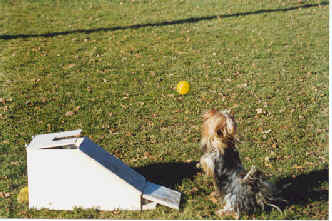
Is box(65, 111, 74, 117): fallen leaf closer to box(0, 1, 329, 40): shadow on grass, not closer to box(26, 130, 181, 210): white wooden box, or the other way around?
box(26, 130, 181, 210): white wooden box

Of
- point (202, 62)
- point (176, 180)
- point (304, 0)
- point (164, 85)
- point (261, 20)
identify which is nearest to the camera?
point (176, 180)

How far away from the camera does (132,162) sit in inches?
204

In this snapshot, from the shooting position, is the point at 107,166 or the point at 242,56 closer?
the point at 107,166

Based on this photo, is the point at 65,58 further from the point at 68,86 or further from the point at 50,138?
the point at 50,138

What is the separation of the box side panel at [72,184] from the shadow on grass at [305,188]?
167cm

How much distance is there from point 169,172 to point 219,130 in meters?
1.40

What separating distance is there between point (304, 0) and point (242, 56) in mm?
5232

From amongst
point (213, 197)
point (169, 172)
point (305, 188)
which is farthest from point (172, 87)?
point (305, 188)

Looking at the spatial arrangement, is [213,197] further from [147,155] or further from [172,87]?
[172,87]

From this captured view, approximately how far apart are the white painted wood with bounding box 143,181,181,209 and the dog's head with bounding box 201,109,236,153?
74 centimetres

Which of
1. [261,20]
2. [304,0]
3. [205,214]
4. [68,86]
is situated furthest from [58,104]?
[304,0]

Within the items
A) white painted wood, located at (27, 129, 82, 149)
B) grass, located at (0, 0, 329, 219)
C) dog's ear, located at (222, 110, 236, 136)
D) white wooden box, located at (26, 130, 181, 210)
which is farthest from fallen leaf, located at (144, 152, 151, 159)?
dog's ear, located at (222, 110, 236, 136)

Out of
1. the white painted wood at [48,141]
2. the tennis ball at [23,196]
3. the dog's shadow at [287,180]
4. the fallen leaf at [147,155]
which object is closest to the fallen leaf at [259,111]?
the dog's shadow at [287,180]

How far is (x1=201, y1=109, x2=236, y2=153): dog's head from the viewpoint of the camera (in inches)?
144
